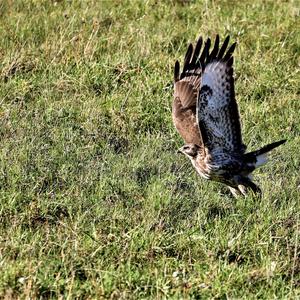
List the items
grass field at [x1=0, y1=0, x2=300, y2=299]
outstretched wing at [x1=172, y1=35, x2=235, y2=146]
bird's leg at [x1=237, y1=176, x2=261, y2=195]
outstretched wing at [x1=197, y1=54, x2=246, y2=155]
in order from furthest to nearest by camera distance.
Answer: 1. outstretched wing at [x1=172, y1=35, x2=235, y2=146]
2. bird's leg at [x1=237, y1=176, x2=261, y2=195]
3. outstretched wing at [x1=197, y1=54, x2=246, y2=155]
4. grass field at [x1=0, y1=0, x2=300, y2=299]

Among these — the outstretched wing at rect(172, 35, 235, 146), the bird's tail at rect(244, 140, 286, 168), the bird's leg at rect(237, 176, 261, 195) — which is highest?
the outstretched wing at rect(172, 35, 235, 146)

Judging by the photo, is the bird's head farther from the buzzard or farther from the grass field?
the grass field

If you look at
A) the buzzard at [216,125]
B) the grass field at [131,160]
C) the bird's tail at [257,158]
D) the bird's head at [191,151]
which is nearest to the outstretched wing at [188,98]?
the buzzard at [216,125]

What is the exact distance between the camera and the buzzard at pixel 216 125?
5961mm

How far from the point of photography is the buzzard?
19.6 ft

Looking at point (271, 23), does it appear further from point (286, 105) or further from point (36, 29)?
point (36, 29)

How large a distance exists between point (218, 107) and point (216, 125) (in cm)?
12

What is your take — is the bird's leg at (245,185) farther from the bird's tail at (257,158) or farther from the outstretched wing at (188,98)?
the outstretched wing at (188,98)

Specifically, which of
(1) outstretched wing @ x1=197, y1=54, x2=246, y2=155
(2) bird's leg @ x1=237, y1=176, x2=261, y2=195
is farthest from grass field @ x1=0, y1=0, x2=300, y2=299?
(1) outstretched wing @ x1=197, y1=54, x2=246, y2=155

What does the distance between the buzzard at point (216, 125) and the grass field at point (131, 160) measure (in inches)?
6.3

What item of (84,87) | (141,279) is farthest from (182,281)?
(84,87)

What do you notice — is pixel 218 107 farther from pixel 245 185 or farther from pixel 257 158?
pixel 245 185

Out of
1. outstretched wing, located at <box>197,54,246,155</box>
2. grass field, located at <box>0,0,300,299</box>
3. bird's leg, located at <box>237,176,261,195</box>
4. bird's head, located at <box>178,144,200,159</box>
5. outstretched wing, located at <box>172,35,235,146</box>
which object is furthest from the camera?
outstretched wing, located at <box>172,35,235,146</box>

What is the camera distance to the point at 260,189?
242 inches
